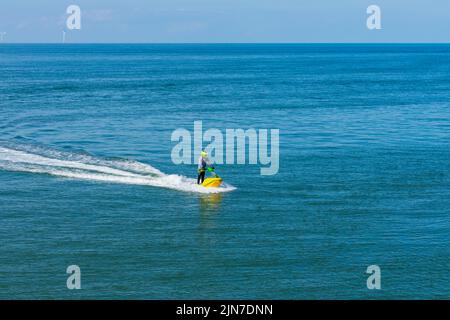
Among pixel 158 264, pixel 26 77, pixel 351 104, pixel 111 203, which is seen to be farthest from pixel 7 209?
pixel 26 77

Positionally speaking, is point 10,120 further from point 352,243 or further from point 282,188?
point 352,243
